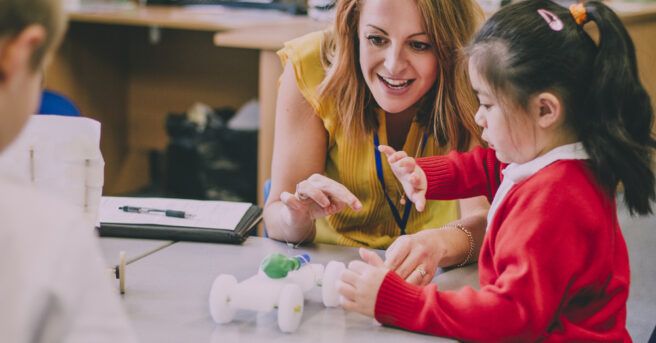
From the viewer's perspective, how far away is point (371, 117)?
4.55ft

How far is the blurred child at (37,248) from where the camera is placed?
1.51ft

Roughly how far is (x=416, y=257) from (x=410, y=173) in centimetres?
14

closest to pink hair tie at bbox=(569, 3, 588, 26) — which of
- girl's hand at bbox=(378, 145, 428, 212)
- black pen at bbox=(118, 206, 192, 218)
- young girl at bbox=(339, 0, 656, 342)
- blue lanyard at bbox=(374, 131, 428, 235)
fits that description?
young girl at bbox=(339, 0, 656, 342)

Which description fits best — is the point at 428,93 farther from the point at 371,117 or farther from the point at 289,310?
the point at 289,310

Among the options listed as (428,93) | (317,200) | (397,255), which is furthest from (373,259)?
(428,93)

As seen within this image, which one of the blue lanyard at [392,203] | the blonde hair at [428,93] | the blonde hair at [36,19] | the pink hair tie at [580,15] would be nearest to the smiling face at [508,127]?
the pink hair tie at [580,15]

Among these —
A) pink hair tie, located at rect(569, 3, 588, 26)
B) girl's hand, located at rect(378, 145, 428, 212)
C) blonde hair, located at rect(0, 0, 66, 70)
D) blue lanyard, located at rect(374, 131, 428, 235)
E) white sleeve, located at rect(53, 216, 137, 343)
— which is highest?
pink hair tie, located at rect(569, 3, 588, 26)

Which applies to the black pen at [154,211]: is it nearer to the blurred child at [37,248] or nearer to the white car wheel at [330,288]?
the white car wheel at [330,288]

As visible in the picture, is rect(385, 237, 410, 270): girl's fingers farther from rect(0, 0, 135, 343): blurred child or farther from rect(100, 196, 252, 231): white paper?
rect(0, 0, 135, 343): blurred child

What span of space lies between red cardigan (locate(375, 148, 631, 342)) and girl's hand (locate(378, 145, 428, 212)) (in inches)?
7.9

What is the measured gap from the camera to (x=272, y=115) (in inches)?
86.5

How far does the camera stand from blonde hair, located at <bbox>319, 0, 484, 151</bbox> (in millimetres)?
1281

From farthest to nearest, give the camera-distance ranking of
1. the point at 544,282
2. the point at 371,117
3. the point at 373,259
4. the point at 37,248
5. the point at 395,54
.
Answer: the point at 371,117 < the point at 395,54 < the point at 373,259 < the point at 544,282 < the point at 37,248

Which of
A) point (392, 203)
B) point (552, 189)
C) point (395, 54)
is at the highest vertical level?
point (395, 54)
